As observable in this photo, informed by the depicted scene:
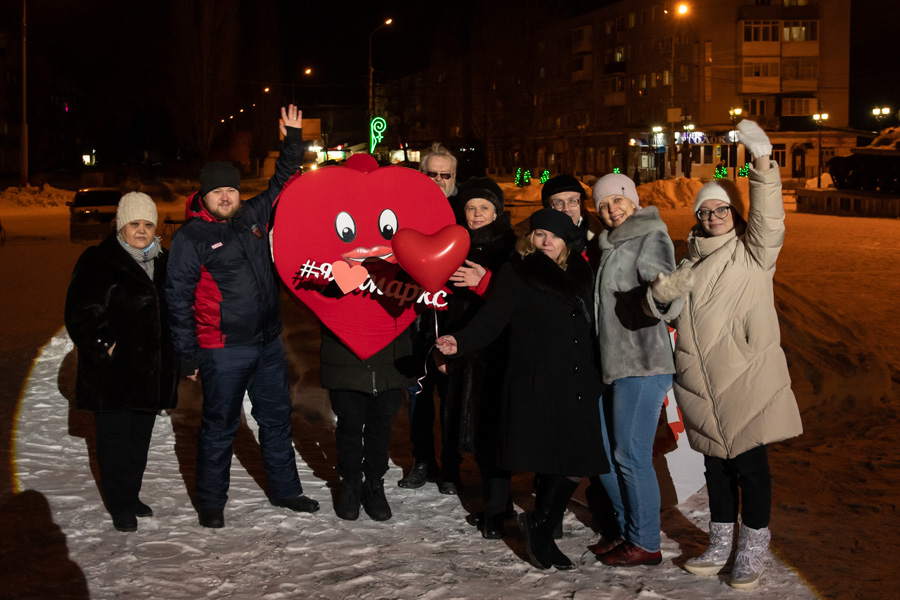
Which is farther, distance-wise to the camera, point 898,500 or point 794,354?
point 794,354

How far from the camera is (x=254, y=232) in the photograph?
4949 millimetres

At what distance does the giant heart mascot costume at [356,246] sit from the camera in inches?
192

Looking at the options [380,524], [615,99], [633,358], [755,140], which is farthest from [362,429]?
[615,99]

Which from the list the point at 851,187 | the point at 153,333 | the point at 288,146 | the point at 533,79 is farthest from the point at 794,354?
the point at 533,79

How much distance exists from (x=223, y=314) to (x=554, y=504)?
1.96 meters

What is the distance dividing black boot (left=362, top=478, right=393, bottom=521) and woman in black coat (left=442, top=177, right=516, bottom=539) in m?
0.47

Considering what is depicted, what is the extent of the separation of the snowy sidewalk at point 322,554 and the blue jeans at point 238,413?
194 millimetres

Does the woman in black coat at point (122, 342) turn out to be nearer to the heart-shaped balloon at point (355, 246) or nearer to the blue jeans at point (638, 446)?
the heart-shaped balloon at point (355, 246)

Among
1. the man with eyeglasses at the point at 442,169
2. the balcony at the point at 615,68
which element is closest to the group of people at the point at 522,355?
the man with eyeglasses at the point at 442,169

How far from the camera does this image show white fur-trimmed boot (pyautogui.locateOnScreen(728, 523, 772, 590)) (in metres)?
4.20

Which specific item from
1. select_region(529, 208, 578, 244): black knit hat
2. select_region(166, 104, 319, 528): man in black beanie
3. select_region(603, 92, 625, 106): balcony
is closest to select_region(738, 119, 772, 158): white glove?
select_region(529, 208, 578, 244): black knit hat

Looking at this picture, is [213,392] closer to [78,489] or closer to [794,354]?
[78,489]

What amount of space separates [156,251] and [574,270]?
2.31m

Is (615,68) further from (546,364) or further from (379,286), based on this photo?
(546,364)
